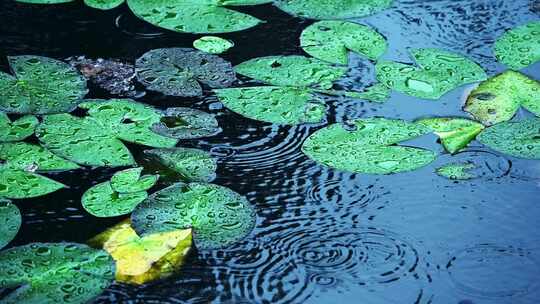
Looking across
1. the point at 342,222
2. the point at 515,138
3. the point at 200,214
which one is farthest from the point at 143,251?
the point at 515,138

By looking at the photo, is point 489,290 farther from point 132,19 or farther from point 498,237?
point 132,19

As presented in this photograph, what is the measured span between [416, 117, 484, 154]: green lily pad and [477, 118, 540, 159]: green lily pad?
0.08ft

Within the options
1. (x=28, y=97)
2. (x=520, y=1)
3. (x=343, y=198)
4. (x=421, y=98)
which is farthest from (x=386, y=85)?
(x=28, y=97)

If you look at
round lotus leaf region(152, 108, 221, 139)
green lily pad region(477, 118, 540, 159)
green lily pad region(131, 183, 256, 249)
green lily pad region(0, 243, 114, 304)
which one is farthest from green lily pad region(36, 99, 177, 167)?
green lily pad region(477, 118, 540, 159)

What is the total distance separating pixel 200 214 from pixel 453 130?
67 centimetres

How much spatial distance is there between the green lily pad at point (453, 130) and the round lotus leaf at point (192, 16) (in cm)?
65

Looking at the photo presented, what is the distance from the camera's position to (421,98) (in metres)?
2.15

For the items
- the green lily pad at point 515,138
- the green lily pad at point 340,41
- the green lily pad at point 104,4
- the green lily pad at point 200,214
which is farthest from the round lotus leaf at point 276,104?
the green lily pad at point 104,4

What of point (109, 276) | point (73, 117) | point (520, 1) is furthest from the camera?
point (520, 1)

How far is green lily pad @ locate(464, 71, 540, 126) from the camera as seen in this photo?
6.91 ft

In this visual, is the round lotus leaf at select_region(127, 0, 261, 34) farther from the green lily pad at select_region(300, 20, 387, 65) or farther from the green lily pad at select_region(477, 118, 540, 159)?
the green lily pad at select_region(477, 118, 540, 159)

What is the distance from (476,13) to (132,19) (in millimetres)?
1030

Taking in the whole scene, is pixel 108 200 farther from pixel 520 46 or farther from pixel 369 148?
pixel 520 46

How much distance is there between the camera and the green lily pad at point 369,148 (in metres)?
1.90
